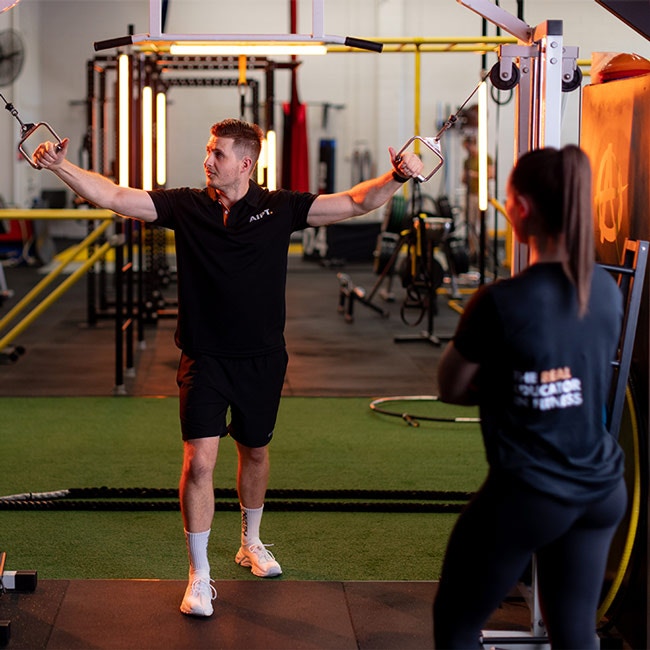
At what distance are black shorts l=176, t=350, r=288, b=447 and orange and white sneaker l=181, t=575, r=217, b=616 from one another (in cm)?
45

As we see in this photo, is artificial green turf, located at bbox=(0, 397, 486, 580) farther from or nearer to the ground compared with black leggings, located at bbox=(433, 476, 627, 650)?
nearer to the ground

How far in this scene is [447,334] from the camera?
941 cm

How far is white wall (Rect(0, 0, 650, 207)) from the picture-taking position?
17844 millimetres

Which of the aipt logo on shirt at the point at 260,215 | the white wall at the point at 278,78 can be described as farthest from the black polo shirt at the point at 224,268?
the white wall at the point at 278,78

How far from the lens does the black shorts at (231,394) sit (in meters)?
3.32

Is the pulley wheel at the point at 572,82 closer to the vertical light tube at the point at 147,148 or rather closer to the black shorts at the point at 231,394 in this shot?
the black shorts at the point at 231,394

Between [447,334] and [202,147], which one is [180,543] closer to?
[447,334]

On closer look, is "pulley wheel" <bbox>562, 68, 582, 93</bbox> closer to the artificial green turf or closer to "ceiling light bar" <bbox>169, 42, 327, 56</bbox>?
"ceiling light bar" <bbox>169, 42, 327, 56</bbox>

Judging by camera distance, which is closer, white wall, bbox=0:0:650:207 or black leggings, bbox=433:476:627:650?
black leggings, bbox=433:476:627:650

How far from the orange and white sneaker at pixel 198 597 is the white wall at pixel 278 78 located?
48.2ft

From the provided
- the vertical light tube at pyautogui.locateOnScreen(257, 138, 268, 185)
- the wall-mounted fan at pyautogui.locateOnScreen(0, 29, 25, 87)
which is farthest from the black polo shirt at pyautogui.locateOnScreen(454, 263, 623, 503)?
the wall-mounted fan at pyautogui.locateOnScreen(0, 29, 25, 87)

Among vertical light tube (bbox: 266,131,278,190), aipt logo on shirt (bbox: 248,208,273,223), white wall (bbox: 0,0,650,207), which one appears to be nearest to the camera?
aipt logo on shirt (bbox: 248,208,273,223)

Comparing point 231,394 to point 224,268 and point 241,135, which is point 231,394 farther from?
point 241,135

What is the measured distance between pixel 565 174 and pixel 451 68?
16820 millimetres
